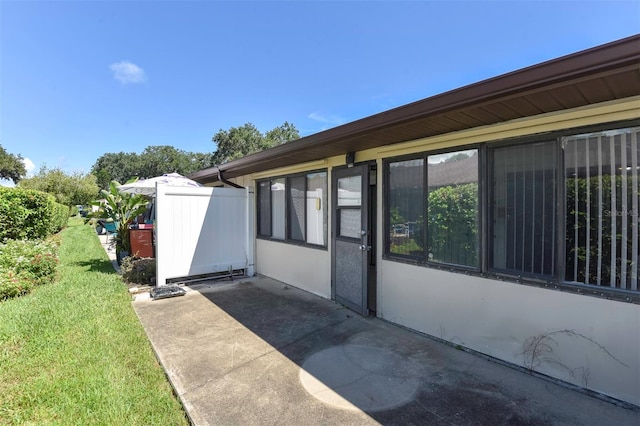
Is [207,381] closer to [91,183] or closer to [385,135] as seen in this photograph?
[385,135]

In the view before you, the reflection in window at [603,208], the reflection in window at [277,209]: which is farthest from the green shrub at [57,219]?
the reflection in window at [603,208]

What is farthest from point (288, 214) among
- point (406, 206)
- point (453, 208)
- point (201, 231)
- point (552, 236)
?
point (552, 236)

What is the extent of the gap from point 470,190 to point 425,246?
871 mm

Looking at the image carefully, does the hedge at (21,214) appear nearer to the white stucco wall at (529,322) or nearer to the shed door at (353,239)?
the shed door at (353,239)

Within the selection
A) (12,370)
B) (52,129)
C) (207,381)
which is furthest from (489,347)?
(52,129)

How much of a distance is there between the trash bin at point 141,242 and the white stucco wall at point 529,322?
646 cm

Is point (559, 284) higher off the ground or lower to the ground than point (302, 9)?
lower

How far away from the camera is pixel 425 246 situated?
3.83m

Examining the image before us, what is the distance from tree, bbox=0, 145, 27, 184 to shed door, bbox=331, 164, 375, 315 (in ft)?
170

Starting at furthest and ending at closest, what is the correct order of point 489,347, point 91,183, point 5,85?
point 91,183
point 5,85
point 489,347

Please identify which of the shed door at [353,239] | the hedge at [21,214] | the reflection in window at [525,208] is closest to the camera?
the reflection in window at [525,208]

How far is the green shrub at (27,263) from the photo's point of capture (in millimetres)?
5730

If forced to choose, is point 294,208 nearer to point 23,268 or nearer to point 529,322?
point 529,322

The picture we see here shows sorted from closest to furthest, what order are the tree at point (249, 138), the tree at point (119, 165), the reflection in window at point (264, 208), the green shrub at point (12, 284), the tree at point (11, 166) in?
the green shrub at point (12, 284) < the reflection in window at point (264, 208) < the tree at point (249, 138) < the tree at point (11, 166) < the tree at point (119, 165)
